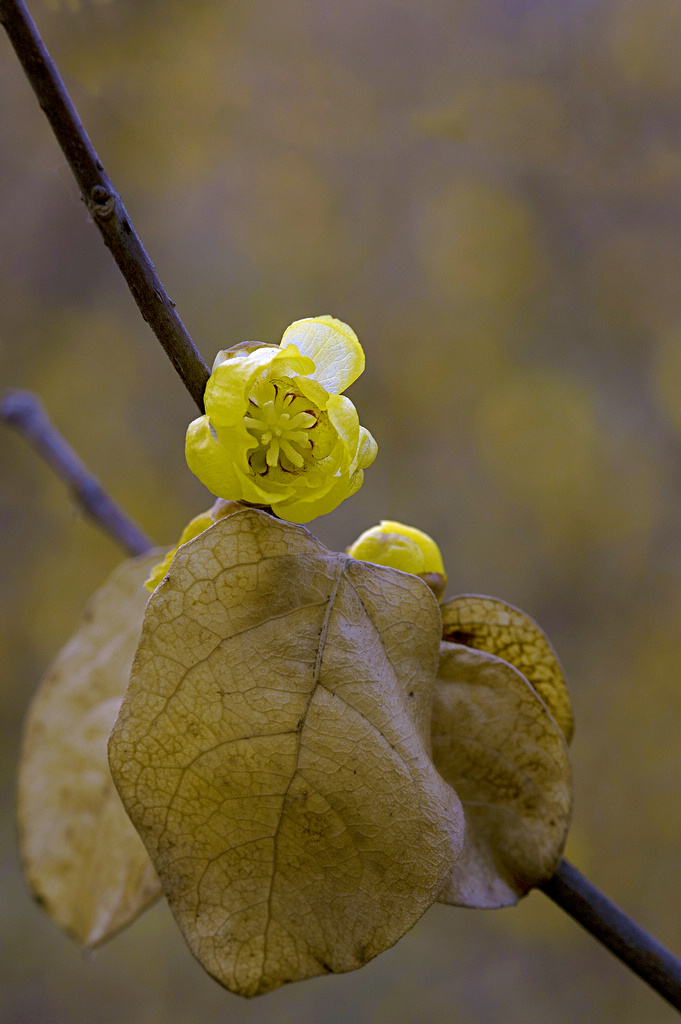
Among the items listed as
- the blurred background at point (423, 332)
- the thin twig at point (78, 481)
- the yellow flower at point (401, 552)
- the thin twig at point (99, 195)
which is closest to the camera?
the thin twig at point (99, 195)

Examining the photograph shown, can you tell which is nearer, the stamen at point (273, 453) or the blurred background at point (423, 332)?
the stamen at point (273, 453)

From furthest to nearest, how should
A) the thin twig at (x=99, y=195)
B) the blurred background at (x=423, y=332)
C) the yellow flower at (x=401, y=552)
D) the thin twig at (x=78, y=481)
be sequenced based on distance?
the blurred background at (x=423, y=332) → the thin twig at (x=78, y=481) → the yellow flower at (x=401, y=552) → the thin twig at (x=99, y=195)

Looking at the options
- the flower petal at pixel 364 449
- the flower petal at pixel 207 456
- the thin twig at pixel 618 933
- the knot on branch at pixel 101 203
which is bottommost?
the thin twig at pixel 618 933

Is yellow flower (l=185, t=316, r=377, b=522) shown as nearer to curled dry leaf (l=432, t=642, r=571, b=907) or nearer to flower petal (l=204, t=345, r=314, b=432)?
flower petal (l=204, t=345, r=314, b=432)

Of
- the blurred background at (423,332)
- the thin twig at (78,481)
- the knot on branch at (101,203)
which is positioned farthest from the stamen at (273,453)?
the blurred background at (423,332)

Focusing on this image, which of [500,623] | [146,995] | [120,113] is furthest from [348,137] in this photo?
[146,995]

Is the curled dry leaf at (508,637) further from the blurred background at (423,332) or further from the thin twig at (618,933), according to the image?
the blurred background at (423,332)
